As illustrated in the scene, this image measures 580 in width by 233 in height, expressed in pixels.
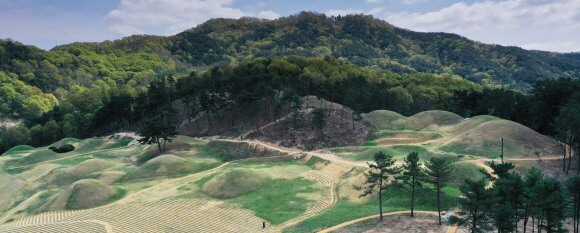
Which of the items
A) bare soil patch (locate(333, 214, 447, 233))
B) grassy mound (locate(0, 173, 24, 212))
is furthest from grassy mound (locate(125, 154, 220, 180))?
bare soil patch (locate(333, 214, 447, 233))

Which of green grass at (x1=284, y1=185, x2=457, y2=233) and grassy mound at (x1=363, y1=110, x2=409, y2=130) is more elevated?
grassy mound at (x1=363, y1=110, x2=409, y2=130)

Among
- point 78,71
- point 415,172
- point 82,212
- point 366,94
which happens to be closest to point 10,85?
point 78,71

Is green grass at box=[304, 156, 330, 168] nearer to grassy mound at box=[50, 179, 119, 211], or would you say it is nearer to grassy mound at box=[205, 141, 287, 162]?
grassy mound at box=[205, 141, 287, 162]

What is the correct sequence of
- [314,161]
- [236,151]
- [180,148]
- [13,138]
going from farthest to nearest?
[13,138] → [180,148] → [236,151] → [314,161]

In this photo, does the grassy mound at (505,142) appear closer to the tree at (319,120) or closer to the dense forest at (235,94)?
the dense forest at (235,94)

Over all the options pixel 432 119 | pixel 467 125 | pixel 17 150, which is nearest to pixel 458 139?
pixel 467 125

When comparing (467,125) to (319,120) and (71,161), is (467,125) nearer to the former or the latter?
(319,120)

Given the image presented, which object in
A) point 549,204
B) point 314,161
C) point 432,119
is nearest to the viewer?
point 549,204

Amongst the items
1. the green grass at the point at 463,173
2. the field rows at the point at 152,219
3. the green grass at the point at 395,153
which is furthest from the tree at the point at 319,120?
the field rows at the point at 152,219
